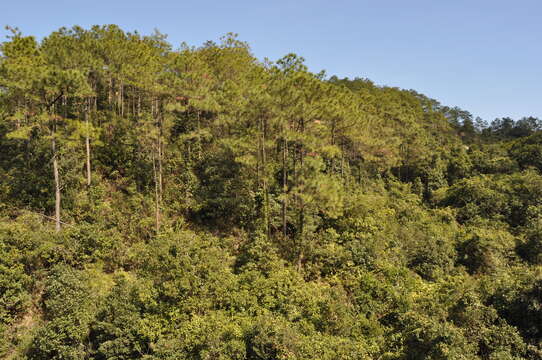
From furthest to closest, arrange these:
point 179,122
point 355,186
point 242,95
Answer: point 355,186 → point 179,122 → point 242,95

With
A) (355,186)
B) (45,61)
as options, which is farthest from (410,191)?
(45,61)

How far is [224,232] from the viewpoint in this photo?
72.2 feet

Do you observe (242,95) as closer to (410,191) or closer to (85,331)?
(85,331)

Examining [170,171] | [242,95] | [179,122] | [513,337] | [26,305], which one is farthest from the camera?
[179,122]

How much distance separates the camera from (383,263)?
62.3 feet

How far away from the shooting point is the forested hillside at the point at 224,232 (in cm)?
1284

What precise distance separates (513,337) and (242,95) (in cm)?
1813

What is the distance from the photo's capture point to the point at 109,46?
23.1m

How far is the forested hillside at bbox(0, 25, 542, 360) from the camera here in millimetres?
12844

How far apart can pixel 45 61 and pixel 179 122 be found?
1140cm

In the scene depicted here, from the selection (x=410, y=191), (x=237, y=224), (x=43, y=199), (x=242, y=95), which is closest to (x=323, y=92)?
(x=242, y=95)

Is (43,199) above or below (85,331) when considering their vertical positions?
above

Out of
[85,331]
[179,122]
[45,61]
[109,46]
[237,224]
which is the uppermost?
[109,46]

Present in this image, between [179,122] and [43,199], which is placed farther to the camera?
[179,122]
